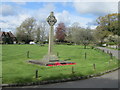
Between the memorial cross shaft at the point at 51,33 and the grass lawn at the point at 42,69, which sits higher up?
the memorial cross shaft at the point at 51,33

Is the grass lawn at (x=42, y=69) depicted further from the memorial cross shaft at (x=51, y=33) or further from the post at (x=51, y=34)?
the memorial cross shaft at (x=51, y=33)

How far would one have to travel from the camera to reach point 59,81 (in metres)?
9.38

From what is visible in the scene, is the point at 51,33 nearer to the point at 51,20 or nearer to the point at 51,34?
the point at 51,34

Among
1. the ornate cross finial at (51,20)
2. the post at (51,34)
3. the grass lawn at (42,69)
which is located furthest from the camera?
the ornate cross finial at (51,20)

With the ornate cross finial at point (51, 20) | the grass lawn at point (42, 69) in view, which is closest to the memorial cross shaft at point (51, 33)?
the ornate cross finial at point (51, 20)

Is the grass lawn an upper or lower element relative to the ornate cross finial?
lower

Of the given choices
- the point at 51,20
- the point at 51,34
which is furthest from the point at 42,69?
the point at 51,20

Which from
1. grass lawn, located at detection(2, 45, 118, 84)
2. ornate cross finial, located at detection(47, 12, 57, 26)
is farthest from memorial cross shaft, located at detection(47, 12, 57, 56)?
grass lawn, located at detection(2, 45, 118, 84)

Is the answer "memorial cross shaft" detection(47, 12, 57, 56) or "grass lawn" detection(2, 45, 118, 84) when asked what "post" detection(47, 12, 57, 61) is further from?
"grass lawn" detection(2, 45, 118, 84)

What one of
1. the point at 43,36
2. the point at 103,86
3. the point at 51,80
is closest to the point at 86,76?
the point at 103,86

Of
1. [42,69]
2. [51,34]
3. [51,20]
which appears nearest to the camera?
[42,69]

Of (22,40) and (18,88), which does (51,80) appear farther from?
(22,40)

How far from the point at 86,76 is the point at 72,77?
1115 mm

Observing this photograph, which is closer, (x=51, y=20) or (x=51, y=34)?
(x=51, y=34)
